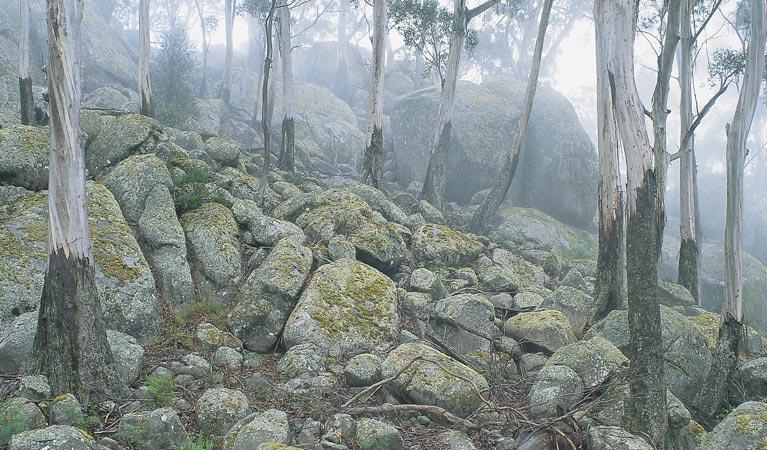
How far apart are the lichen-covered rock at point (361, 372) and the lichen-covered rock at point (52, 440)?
282 cm

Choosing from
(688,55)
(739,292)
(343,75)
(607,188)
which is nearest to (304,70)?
(343,75)

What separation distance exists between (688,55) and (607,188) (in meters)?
6.76

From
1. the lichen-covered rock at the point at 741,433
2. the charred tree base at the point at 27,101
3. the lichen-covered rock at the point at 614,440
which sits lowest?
the lichen-covered rock at the point at 741,433

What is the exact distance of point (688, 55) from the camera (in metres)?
14.1

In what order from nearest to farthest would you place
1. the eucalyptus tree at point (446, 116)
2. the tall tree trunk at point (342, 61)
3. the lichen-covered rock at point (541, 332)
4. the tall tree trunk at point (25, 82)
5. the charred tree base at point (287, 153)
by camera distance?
the lichen-covered rock at point (541, 332)
the tall tree trunk at point (25, 82)
the charred tree base at point (287, 153)
the eucalyptus tree at point (446, 116)
the tall tree trunk at point (342, 61)

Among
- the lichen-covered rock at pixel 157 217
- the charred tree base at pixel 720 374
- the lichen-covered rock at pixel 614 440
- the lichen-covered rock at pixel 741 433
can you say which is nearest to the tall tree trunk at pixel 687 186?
the charred tree base at pixel 720 374

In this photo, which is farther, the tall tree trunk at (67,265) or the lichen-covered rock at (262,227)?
the lichen-covered rock at (262,227)

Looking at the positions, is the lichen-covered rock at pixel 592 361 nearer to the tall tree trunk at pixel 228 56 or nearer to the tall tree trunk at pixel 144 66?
the tall tree trunk at pixel 144 66

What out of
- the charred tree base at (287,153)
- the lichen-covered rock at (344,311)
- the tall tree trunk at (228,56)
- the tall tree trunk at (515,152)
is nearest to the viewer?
the lichen-covered rock at (344,311)

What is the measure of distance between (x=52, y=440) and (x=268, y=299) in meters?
3.59

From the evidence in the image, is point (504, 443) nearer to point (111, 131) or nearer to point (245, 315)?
point (245, 315)

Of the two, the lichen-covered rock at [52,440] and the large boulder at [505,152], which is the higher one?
the large boulder at [505,152]

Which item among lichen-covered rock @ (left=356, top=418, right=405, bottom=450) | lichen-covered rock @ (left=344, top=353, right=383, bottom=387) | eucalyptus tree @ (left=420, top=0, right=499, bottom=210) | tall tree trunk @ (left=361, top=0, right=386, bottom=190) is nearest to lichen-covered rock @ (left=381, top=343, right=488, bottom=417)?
lichen-covered rock @ (left=344, top=353, right=383, bottom=387)

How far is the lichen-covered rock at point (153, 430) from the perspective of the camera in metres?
4.50
